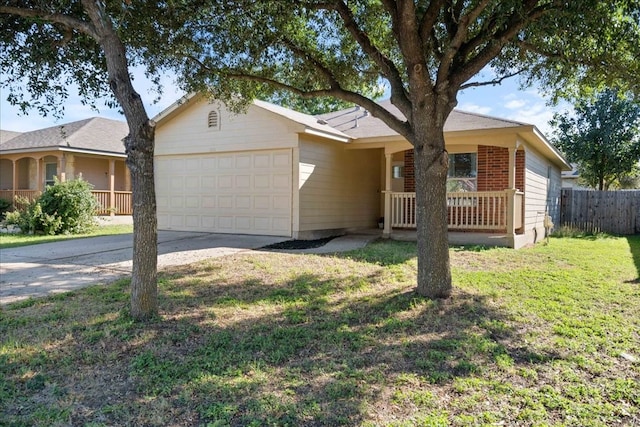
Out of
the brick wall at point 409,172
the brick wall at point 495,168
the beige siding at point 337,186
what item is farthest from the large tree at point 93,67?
the brick wall at point 495,168

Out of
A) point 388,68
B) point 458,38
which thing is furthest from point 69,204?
point 458,38

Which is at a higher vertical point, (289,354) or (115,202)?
(115,202)

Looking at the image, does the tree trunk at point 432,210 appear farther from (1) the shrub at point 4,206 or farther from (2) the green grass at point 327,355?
(1) the shrub at point 4,206

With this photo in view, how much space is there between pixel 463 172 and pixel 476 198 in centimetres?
92

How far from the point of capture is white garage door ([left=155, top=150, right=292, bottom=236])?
11945 millimetres

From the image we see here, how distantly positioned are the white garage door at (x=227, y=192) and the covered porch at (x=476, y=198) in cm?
299

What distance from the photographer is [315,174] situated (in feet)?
40.4

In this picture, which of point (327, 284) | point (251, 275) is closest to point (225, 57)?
point (251, 275)

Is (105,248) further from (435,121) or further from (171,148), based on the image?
(435,121)

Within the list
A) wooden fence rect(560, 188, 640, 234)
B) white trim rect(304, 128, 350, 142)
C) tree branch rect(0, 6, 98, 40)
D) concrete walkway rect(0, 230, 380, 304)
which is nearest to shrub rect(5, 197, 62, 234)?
concrete walkway rect(0, 230, 380, 304)

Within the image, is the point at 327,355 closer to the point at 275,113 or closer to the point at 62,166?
the point at 275,113

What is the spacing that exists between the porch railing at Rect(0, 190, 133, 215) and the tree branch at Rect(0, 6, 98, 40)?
1357cm

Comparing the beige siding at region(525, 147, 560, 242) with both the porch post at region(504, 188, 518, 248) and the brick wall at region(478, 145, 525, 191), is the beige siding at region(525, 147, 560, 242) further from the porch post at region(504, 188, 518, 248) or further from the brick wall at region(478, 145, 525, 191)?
the porch post at region(504, 188, 518, 248)

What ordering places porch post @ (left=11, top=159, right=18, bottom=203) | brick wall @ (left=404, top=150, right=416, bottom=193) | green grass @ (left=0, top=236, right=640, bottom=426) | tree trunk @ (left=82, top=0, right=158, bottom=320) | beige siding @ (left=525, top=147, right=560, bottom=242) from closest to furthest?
1. green grass @ (left=0, top=236, right=640, bottom=426)
2. tree trunk @ (left=82, top=0, right=158, bottom=320)
3. beige siding @ (left=525, top=147, right=560, bottom=242)
4. brick wall @ (left=404, top=150, right=416, bottom=193)
5. porch post @ (left=11, top=159, right=18, bottom=203)
